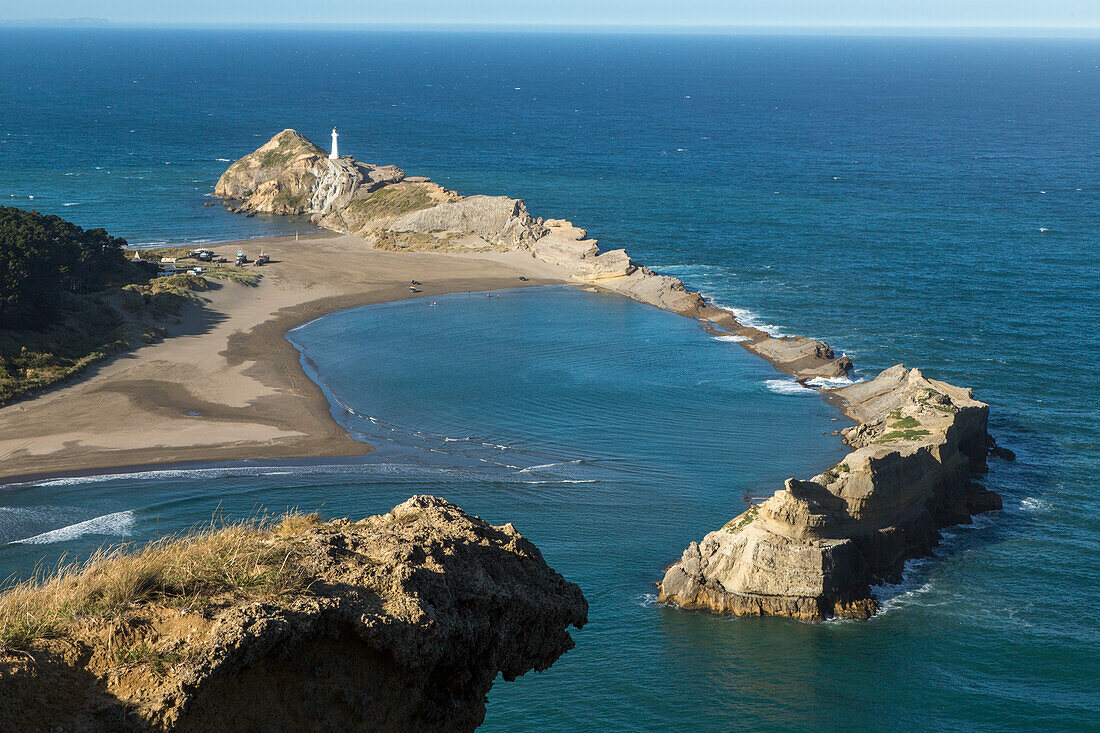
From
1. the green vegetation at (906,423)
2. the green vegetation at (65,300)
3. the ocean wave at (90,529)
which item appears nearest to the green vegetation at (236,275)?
the green vegetation at (65,300)

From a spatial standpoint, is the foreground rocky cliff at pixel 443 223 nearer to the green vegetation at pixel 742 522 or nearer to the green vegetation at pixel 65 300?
the green vegetation at pixel 742 522

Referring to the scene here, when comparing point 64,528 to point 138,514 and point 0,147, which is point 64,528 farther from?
point 0,147

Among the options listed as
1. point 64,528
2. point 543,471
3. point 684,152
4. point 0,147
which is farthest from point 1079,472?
point 0,147

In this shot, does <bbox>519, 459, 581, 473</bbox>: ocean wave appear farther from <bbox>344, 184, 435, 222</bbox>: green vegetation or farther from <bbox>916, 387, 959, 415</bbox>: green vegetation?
<bbox>344, 184, 435, 222</bbox>: green vegetation

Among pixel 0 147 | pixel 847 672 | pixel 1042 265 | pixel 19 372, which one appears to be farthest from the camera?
pixel 0 147

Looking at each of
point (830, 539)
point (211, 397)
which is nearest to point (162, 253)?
point (211, 397)

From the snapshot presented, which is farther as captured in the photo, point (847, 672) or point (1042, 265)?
point (1042, 265)

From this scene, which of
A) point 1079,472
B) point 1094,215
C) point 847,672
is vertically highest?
point 1094,215
